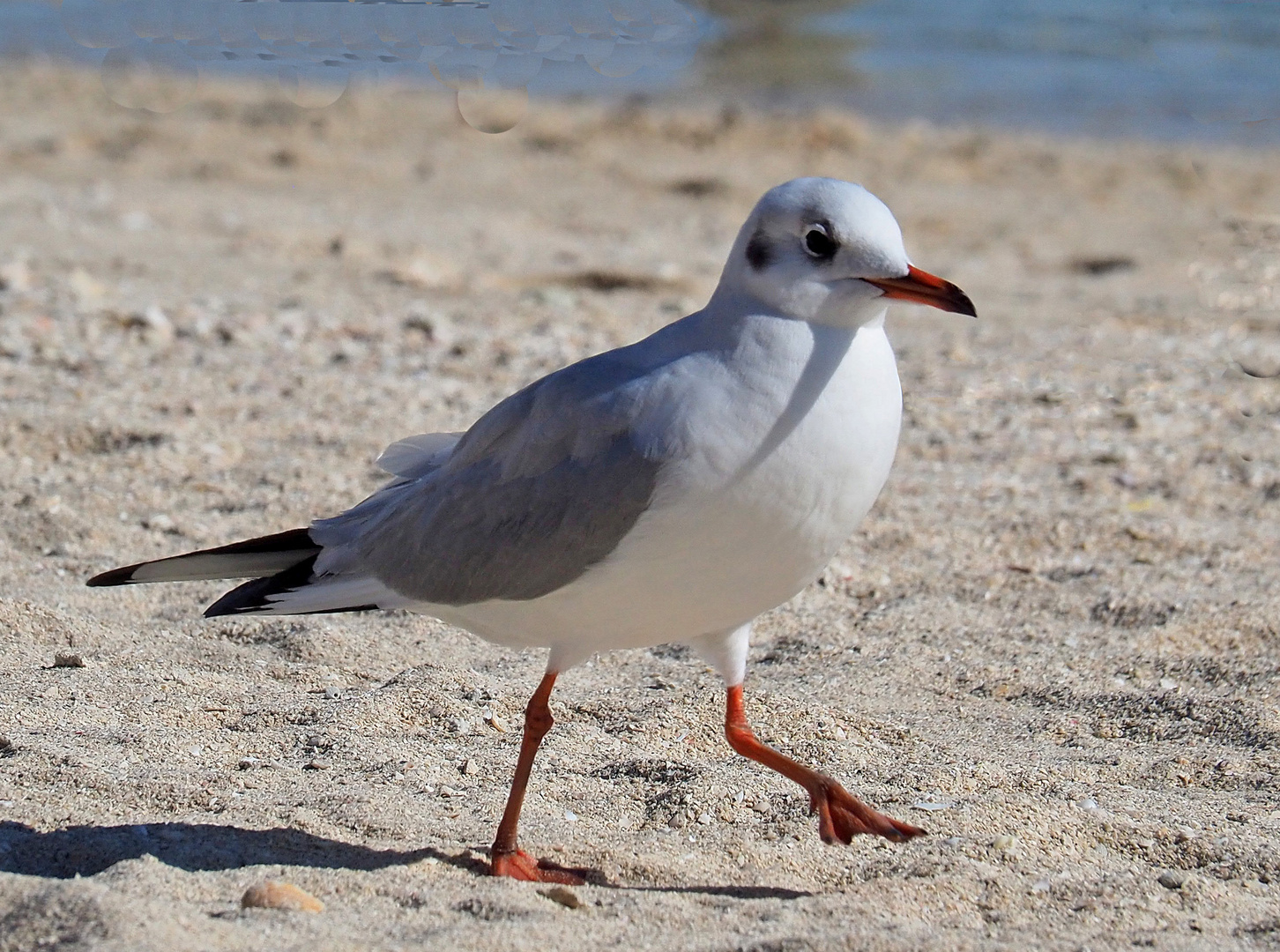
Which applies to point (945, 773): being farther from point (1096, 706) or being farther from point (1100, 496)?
point (1100, 496)

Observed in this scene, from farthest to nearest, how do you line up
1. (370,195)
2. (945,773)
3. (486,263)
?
1. (370,195)
2. (486,263)
3. (945,773)

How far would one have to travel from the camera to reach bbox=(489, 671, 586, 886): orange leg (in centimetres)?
307

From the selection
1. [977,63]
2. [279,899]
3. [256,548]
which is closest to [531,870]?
[279,899]

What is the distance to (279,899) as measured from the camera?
282cm

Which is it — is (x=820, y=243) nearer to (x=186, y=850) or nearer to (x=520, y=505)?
(x=520, y=505)

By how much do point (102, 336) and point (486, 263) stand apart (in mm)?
2581

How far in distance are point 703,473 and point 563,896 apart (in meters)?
0.83

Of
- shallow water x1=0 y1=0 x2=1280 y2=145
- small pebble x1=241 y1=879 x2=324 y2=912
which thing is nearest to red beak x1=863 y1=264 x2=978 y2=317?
small pebble x1=241 y1=879 x2=324 y2=912

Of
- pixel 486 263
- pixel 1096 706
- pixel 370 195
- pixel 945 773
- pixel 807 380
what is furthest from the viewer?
pixel 370 195

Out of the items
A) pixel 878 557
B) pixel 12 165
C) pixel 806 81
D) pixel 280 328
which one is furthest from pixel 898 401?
pixel 806 81

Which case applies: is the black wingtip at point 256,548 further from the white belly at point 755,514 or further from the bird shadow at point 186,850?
the white belly at point 755,514

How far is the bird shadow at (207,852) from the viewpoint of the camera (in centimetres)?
300

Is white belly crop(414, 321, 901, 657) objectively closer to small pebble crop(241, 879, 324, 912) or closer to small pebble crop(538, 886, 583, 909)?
small pebble crop(538, 886, 583, 909)

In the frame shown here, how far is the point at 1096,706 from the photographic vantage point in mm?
4004
